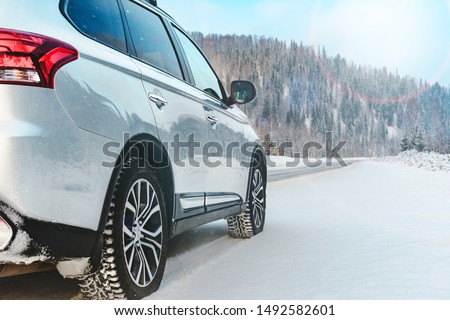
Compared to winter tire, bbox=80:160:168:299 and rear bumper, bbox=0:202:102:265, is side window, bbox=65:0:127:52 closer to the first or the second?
winter tire, bbox=80:160:168:299

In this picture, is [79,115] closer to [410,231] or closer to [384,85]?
[410,231]

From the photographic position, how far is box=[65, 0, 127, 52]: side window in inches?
86.6

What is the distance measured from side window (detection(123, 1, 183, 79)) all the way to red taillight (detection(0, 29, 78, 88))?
89 cm

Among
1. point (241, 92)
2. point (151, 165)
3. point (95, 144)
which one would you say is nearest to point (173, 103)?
point (151, 165)

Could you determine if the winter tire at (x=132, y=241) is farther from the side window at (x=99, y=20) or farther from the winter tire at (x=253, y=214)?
the winter tire at (x=253, y=214)

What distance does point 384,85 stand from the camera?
56938 millimetres

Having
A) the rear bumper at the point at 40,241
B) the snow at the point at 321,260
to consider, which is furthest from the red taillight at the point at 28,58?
the snow at the point at 321,260

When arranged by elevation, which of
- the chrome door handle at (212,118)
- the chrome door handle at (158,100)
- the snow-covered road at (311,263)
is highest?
the chrome door handle at (158,100)

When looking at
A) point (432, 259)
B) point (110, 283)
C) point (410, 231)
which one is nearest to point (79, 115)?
point (110, 283)

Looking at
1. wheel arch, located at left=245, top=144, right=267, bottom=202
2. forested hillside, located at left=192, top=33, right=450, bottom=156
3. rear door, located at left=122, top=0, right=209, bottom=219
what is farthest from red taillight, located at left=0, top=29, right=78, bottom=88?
forested hillside, located at left=192, top=33, right=450, bottom=156

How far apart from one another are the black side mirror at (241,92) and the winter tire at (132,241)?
80.2 inches

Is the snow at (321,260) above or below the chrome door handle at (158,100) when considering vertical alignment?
below

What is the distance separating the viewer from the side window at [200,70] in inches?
144

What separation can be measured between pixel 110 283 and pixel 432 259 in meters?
2.08
